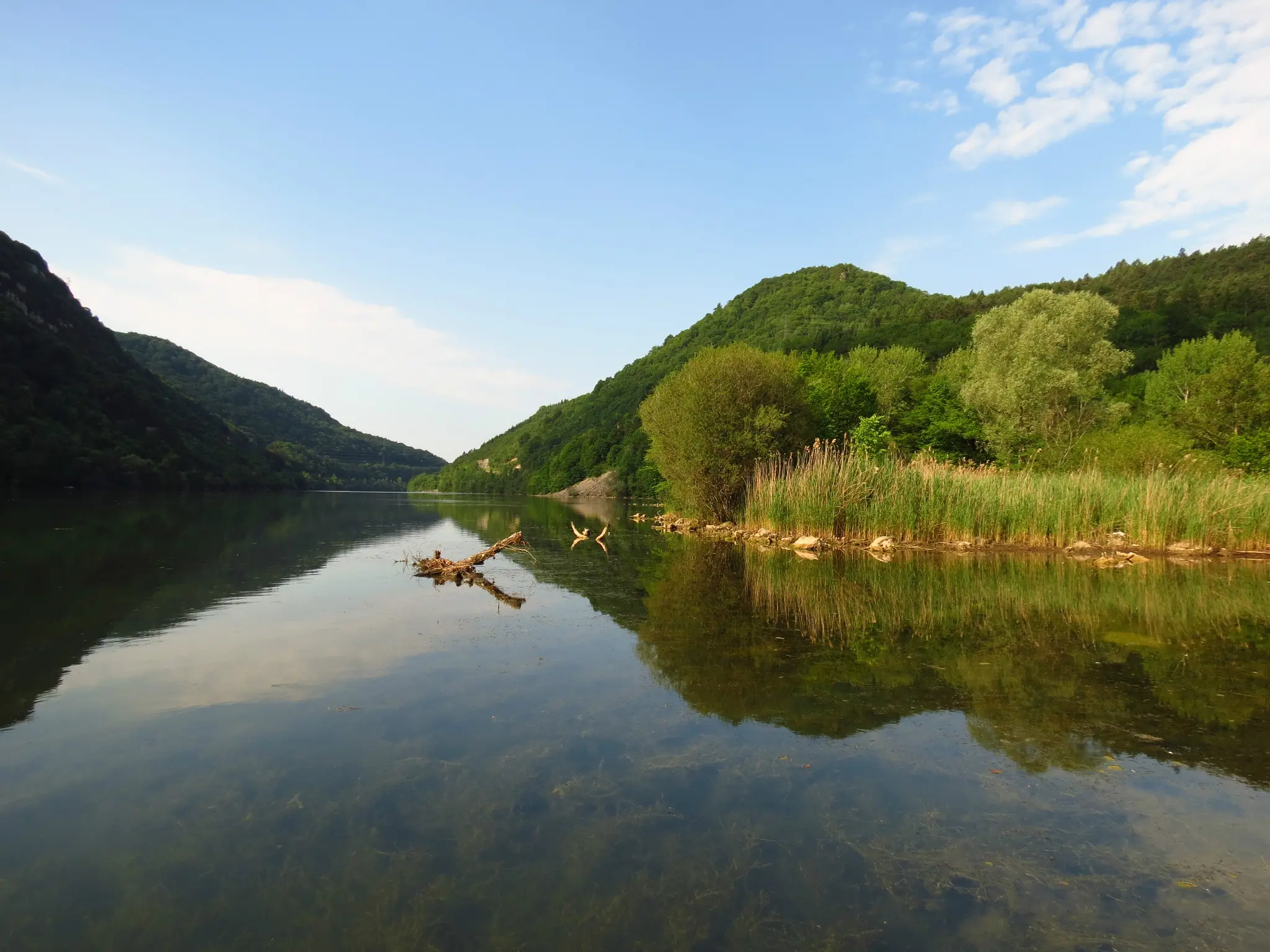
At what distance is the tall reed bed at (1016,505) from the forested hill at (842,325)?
193 feet

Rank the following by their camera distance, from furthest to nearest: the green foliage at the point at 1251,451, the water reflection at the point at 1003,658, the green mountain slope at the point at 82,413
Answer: the green mountain slope at the point at 82,413, the green foliage at the point at 1251,451, the water reflection at the point at 1003,658

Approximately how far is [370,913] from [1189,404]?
49.1 metres

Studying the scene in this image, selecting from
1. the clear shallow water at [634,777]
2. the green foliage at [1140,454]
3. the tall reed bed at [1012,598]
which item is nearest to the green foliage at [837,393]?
the green foliage at [1140,454]

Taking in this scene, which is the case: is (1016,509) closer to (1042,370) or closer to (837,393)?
(837,393)

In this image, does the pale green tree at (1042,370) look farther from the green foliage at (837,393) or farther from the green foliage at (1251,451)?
the green foliage at (1251,451)

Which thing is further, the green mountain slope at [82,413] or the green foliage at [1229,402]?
the green mountain slope at [82,413]

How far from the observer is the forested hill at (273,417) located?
129 metres

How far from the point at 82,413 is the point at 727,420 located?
68.1 metres

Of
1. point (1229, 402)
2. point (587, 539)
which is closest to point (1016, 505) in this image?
point (587, 539)

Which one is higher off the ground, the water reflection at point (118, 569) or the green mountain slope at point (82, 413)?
the green mountain slope at point (82, 413)

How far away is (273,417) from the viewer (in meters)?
147

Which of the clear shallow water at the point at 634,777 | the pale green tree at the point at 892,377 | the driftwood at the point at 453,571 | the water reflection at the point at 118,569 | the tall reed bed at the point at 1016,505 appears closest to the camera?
the clear shallow water at the point at 634,777

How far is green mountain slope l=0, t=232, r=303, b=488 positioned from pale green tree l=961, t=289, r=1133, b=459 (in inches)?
2879

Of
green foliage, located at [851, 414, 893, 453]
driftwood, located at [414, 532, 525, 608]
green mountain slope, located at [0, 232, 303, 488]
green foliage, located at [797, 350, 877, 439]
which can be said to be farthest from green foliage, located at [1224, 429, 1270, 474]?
green mountain slope, located at [0, 232, 303, 488]
